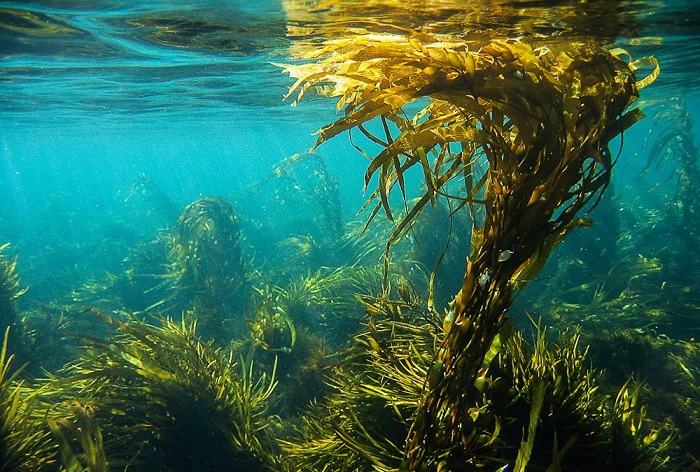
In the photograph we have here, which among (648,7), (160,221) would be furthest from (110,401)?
(160,221)

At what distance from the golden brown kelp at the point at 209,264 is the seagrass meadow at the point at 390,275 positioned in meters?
0.07

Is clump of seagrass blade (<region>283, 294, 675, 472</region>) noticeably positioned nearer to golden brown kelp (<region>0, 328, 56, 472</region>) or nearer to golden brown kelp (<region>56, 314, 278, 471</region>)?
golden brown kelp (<region>56, 314, 278, 471</region>)

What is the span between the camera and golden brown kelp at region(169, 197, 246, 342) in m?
10.6

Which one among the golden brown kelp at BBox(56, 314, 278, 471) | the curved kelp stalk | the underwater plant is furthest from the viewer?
the underwater plant

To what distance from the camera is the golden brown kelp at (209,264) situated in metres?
10.6

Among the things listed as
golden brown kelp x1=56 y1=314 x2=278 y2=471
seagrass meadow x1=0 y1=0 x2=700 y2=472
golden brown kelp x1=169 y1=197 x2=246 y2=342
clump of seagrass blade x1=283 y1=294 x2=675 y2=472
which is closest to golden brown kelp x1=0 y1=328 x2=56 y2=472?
seagrass meadow x1=0 y1=0 x2=700 y2=472

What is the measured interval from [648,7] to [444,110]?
662cm

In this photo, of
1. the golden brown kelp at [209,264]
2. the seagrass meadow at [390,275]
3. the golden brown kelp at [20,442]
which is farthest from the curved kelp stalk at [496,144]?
the golden brown kelp at [209,264]

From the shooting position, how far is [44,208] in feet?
109

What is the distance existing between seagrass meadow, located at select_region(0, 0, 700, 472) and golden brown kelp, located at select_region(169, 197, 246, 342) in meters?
0.07

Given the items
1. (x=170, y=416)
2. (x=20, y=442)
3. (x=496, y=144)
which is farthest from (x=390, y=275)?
(x=496, y=144)

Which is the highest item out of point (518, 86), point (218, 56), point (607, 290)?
point (518, 86)

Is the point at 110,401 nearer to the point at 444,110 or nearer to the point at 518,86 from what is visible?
the point at 444,110

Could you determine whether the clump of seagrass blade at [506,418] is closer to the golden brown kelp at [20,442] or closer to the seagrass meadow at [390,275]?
the seagrass meadow at [390,275]
